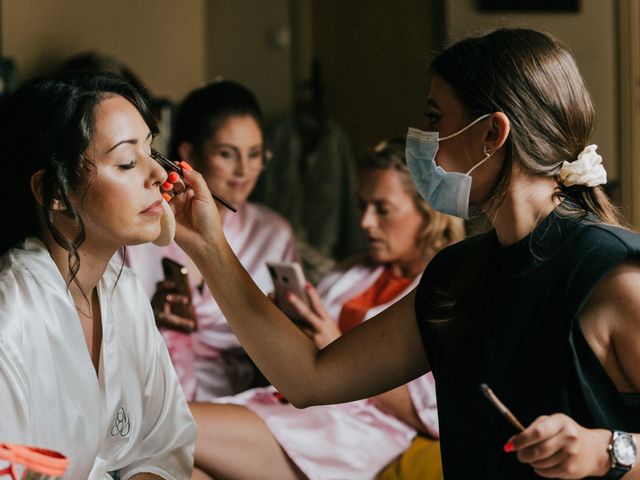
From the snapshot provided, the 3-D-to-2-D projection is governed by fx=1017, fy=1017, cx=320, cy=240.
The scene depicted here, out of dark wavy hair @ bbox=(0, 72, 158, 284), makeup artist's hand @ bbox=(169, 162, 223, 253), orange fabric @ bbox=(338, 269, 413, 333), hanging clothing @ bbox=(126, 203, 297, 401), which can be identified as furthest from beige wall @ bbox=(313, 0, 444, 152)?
dark wavy hair @ bbox=(0, 72, 158, 284)

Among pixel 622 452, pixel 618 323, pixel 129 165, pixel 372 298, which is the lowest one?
pixel 372 298

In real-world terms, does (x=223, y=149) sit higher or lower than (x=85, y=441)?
higher

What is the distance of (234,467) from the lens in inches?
88.6

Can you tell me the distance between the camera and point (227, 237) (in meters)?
2.90

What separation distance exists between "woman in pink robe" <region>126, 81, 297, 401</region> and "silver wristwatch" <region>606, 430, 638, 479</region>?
58.6 inches

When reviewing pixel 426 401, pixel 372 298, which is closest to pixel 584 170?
pixel 426 401

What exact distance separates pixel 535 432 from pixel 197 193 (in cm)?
78

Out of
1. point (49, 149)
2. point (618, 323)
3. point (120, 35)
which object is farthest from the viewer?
point (120, 35)

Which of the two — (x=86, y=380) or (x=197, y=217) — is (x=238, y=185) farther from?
(x=86, y=380)

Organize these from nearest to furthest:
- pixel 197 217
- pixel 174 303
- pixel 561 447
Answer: pixel 561 447 → pixel 197 217 → pixel 174 303

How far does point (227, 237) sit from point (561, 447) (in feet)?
5.74

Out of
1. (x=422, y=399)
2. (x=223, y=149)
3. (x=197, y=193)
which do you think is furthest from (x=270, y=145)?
(x=197, y=193)

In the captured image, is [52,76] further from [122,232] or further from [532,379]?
[532,379]

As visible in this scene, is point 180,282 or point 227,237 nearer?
point 180,282
